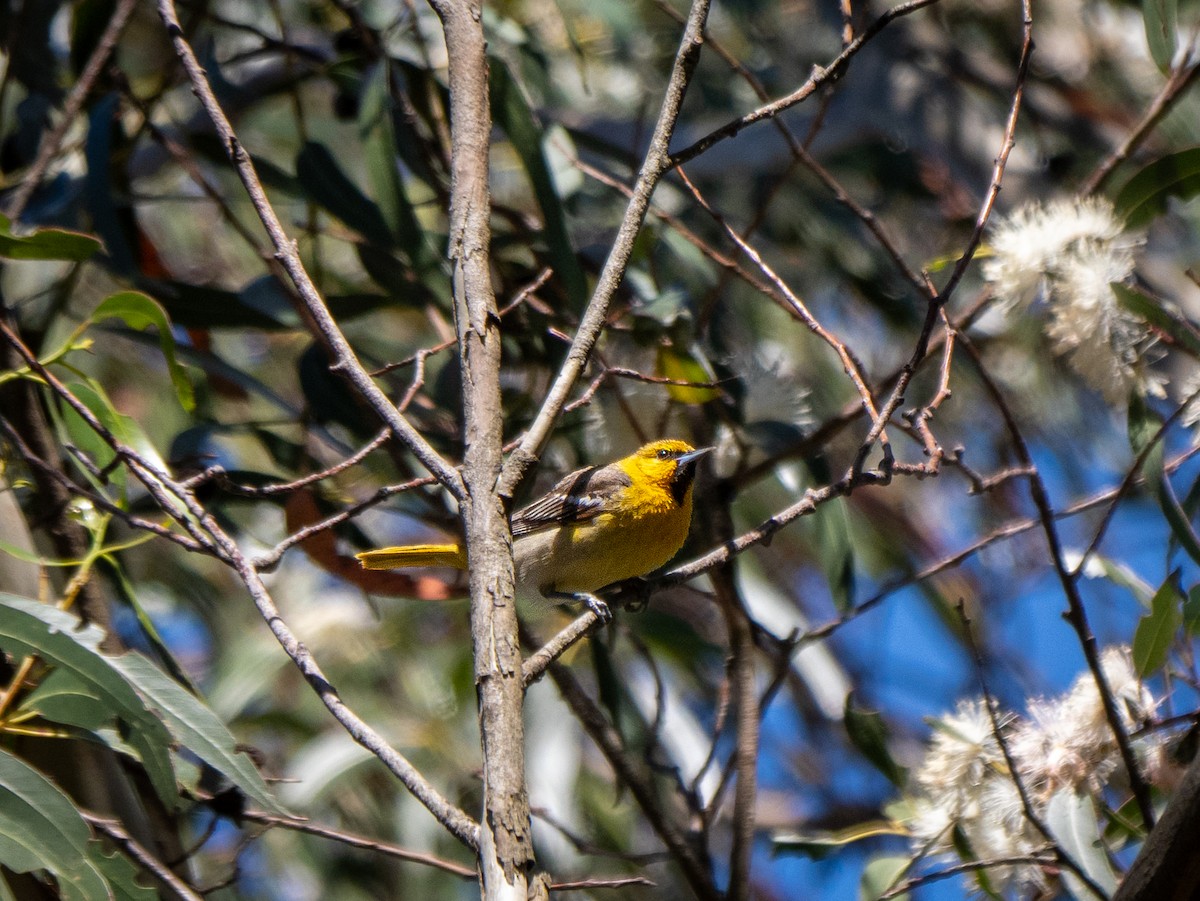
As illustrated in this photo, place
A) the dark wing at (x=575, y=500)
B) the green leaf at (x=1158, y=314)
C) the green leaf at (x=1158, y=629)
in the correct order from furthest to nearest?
the dark wing at (x=575, y=500)
the green leaf at (x=1158, y=314)
the green leaf at (x=1158, y=629)

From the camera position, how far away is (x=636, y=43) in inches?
202

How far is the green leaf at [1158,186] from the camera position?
221 cm

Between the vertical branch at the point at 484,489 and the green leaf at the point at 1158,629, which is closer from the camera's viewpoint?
the vertical branch at the point at 484,489

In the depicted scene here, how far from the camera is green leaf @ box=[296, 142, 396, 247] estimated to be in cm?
275

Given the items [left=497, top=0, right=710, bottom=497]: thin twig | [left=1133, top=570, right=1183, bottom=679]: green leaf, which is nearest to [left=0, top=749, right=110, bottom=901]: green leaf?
[left=497, top=0, right=710, bottom=497]: thin twig

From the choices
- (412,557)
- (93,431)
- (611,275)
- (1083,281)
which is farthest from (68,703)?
(1083,281)

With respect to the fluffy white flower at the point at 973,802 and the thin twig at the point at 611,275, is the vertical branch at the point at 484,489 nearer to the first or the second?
the thin twig at the point at 611,275

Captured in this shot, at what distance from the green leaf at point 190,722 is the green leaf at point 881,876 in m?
1.07

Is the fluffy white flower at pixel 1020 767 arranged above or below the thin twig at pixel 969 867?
above

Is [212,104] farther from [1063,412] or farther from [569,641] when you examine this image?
[1063,412]

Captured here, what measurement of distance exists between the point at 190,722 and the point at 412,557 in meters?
0.87

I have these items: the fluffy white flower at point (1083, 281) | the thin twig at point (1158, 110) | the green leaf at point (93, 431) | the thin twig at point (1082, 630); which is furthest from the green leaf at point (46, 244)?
the thin twig at point (1158, 110)

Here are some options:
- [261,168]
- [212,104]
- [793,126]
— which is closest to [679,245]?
[261,168]

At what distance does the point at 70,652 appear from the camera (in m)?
1.84
